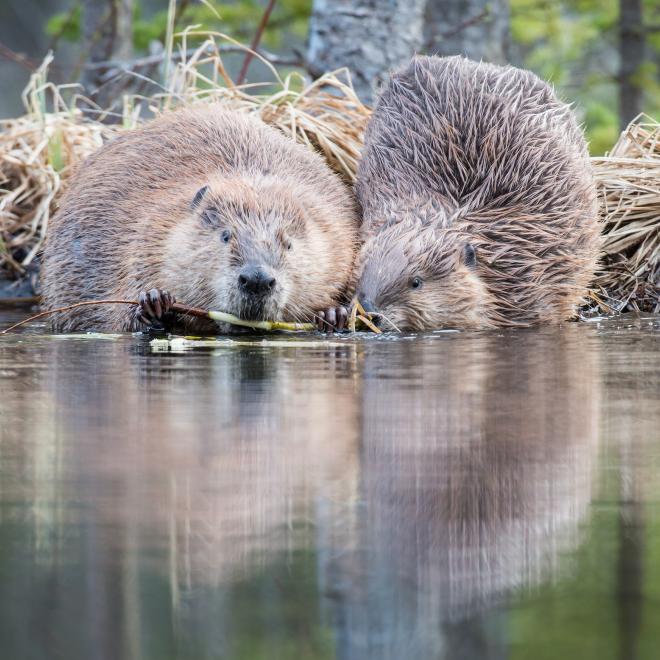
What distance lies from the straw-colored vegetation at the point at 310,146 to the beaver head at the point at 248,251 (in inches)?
63.8

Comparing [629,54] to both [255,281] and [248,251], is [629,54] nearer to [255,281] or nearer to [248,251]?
[248,251]

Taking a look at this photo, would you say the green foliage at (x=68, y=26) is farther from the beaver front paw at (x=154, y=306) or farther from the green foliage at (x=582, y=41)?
the beaver front paw at (x=154, y=306)

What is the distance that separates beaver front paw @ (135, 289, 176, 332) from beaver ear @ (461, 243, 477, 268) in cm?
117

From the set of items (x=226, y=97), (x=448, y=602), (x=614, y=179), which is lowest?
(x=448, y=602)

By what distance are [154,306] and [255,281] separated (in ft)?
1.44

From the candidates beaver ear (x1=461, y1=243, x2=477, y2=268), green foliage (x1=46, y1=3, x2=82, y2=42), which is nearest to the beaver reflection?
beaver ear (x1=461, y1=243, x2=477, y2=268)

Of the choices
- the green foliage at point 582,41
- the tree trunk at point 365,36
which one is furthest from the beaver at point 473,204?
the green foliage at point 582,41

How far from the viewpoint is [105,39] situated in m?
10.4

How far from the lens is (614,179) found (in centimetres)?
703

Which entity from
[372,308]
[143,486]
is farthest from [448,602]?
[372,308]

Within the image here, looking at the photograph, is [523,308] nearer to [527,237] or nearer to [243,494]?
[527,237]

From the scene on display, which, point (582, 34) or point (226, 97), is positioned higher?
point (582, 34)

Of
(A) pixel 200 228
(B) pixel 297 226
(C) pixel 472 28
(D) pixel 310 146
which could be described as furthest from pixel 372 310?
(C) pixel 472 28

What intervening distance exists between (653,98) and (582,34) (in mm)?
2411
